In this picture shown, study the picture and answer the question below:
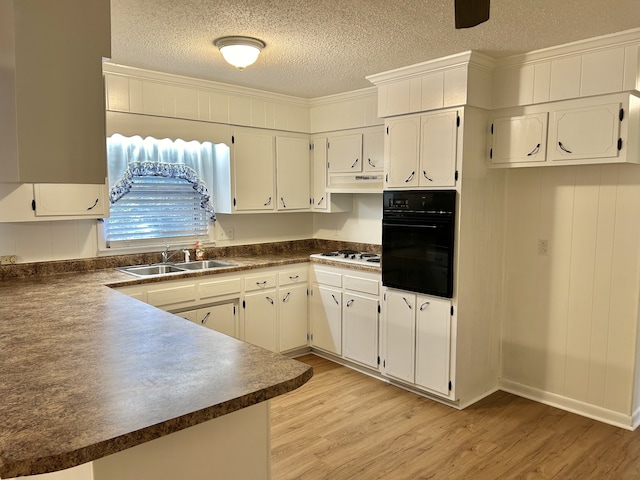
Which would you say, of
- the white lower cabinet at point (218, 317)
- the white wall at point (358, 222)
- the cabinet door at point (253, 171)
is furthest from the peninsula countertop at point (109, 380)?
the white wall at point (358, 222)

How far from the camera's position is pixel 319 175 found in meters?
4.64

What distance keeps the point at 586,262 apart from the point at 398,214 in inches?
52.5

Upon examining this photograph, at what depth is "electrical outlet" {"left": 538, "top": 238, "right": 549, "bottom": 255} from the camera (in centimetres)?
340

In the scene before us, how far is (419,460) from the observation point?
2686 millimetres

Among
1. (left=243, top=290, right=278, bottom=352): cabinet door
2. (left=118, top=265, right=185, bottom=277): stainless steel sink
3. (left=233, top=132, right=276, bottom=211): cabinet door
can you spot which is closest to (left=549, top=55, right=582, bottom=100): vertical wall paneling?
(left=233, top=132, right=276, bottom=211): cabinet door

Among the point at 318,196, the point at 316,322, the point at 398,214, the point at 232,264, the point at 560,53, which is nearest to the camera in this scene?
the point at 560,53

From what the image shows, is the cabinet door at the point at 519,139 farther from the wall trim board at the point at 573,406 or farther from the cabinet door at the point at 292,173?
the cabinet door at the point at 292,173

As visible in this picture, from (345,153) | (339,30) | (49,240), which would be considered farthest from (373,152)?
(49,240)

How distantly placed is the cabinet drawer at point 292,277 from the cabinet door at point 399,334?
95cm

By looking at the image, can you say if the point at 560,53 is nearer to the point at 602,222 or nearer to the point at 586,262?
the point at 602,222

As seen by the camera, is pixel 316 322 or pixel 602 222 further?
pixel 316 322

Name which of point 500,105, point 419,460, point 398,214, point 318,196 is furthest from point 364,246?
point 419,460

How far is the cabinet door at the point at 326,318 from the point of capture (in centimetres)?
414

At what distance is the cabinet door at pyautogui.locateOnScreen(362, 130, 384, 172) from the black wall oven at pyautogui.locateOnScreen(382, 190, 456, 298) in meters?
0.53
